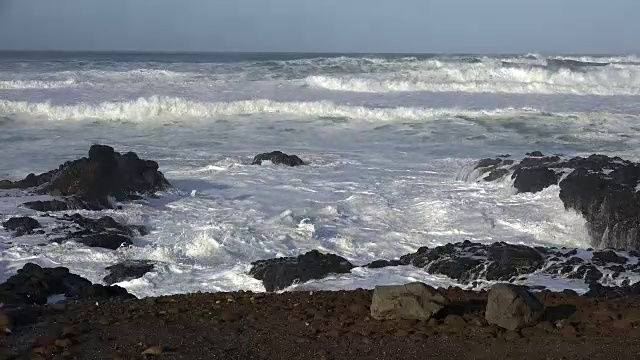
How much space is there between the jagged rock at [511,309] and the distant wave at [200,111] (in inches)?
937

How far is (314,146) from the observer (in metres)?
22.4

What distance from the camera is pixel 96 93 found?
3466 centimetres

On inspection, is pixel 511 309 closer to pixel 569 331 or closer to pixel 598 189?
pixel 569 331

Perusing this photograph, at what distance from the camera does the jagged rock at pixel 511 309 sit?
18.0 feet

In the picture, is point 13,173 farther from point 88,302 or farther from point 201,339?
point 201,339

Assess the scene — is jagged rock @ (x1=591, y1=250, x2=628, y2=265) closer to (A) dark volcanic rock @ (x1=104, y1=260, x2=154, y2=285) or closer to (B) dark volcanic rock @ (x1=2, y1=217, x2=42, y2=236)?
(A) dark volcanic rock @ (x1=104, y1=260, x2=154, y2=285)

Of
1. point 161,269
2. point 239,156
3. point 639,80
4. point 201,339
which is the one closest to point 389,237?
point 161,269

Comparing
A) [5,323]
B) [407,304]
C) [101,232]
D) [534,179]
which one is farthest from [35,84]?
[407,304]

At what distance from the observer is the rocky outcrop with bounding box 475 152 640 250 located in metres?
11.6

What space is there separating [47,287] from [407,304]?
3.71 metres

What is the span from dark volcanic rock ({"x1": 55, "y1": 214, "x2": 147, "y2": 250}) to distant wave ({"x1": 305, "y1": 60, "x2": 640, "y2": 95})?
27595 millimetres

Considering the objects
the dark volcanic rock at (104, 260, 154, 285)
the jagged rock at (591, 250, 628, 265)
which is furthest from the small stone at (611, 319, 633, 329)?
the dark volcanic rock at (104, 260, 154, 285)

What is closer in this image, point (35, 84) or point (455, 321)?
point (455, 321)

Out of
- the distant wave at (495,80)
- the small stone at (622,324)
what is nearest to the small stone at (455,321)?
the small stone at (622,324)
